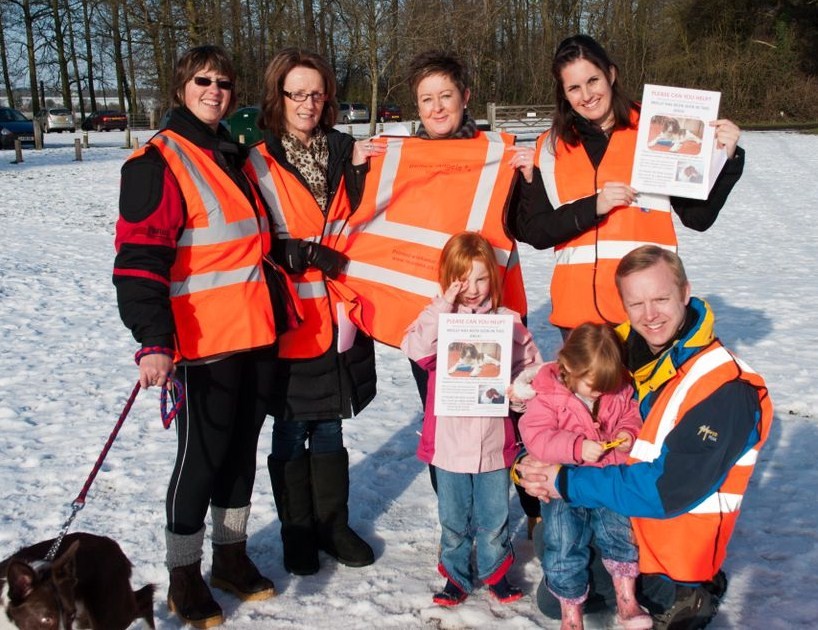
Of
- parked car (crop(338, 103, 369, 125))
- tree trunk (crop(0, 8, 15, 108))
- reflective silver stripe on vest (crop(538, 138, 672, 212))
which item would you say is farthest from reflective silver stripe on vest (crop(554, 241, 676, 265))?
tree trunk (crop(0, 8, 15, 108))

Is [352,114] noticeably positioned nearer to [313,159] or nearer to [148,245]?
[313,159]

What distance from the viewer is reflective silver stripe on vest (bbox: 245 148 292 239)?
11.6 feet

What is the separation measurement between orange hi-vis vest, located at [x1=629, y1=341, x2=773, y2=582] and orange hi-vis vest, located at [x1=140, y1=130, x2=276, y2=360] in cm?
152

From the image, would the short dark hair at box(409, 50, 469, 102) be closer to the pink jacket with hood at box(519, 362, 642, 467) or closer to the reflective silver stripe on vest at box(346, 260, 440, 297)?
the reflective silver stripe on vest at box(346, 260, 440, 297)

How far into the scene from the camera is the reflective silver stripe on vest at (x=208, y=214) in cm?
312

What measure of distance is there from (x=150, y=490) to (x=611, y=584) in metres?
2.55

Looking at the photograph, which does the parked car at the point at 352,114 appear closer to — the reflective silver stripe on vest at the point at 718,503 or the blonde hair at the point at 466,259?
the blonde hair at the point at 466,259

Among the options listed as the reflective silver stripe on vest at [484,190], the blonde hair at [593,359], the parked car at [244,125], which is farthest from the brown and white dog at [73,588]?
the parked car at [244,125]

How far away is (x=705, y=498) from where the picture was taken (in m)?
2.85

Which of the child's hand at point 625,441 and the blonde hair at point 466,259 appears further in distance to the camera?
the blonde hair at point 466,259

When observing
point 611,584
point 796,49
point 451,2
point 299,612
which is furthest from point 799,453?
point 796,49

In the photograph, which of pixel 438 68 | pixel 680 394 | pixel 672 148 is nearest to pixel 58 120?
pixel 438 68

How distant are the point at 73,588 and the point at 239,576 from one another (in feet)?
3.25

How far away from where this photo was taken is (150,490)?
4578 mm
